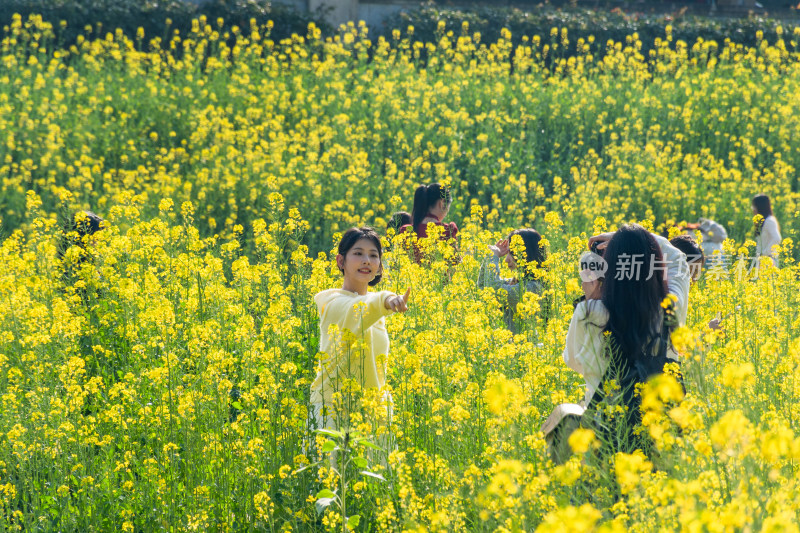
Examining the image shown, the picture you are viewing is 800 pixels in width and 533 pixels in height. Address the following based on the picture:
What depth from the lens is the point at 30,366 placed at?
496cm

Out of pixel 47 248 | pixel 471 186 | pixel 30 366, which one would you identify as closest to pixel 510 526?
pixel 30 366

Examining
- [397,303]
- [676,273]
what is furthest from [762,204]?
[397,303]

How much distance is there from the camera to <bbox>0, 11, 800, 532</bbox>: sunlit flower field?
3057 millimetres

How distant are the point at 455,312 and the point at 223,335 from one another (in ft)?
4.73

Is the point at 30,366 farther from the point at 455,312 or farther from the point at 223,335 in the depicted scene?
the point at 455,312

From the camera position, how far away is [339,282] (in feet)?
20.5

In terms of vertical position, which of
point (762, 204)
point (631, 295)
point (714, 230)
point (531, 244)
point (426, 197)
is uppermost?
point (762, 204)

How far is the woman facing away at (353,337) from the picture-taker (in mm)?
3691

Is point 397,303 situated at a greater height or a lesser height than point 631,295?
lesser

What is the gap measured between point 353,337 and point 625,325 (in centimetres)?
115

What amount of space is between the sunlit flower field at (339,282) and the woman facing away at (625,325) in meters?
0.25

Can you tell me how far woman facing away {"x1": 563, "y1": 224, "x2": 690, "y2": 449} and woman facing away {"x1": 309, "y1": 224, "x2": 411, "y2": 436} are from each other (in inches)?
31.2

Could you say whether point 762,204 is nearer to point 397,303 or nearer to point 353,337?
point 397,303

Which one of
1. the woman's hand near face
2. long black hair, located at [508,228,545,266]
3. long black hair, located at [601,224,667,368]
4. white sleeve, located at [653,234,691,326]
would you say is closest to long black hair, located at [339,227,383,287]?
the woman's hand near face
